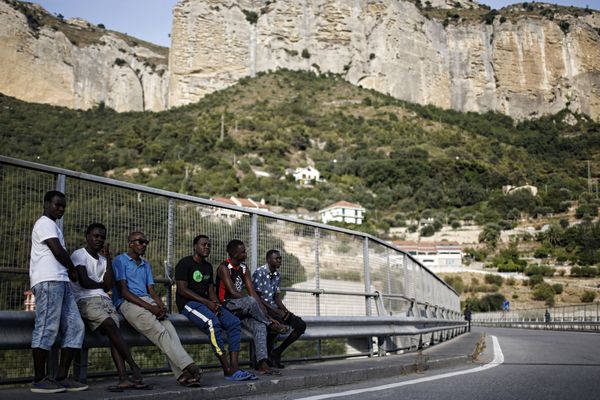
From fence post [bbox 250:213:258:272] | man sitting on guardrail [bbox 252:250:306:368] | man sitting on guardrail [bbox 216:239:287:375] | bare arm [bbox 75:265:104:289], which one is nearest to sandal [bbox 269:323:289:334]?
man sitting on guardrail [bbox 216:239:287:375]

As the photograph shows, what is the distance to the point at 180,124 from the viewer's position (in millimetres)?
105875

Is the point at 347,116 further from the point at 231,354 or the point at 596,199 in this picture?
the point at 231,354

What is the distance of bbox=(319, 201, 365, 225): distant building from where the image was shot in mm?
76562

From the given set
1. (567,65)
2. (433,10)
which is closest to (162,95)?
(433,10)

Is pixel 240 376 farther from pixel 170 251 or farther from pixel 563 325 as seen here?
pixel 563 325

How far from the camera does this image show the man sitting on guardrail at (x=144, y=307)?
592 centimetres

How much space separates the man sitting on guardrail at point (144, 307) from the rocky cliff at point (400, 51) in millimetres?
124574

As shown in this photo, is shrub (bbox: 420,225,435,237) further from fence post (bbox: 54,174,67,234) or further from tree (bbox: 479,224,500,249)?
fence post (bbox: 54,174,67,234)

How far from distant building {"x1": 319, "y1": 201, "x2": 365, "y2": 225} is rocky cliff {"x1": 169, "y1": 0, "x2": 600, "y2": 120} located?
2002 inches

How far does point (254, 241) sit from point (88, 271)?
254cm

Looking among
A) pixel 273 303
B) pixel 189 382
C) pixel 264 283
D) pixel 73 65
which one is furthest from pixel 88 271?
pixel 73 65

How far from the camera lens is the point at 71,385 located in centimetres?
537

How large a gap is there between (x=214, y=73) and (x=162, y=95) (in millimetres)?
17921

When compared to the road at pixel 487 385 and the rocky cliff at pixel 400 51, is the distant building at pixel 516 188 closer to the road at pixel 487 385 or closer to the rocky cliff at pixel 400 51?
the rocky cliff at pixel 400 51
